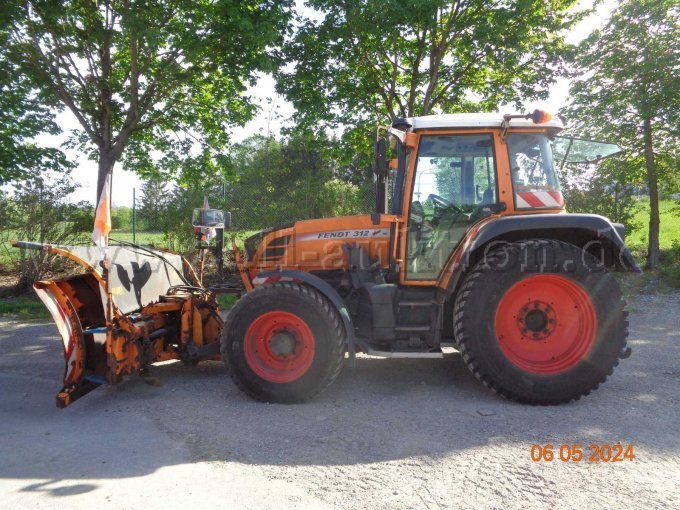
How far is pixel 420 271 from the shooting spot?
14.9 feet

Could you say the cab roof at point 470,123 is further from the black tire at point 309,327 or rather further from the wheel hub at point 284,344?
the wheel hub at point 284,344

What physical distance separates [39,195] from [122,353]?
7.96 meters

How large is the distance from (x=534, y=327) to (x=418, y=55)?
7.06 m

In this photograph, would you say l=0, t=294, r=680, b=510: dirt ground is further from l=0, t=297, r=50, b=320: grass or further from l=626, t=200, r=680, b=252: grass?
l=626, t=200, r=680, b=252: grass

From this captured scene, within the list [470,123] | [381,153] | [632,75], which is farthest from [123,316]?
[632,75]

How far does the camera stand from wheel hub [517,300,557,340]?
4242mm

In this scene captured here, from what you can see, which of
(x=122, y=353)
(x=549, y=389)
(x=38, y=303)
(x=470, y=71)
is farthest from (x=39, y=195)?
(x=549, y=389)

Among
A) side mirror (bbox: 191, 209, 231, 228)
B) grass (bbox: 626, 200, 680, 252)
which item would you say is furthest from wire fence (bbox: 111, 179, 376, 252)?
grass (bbox: 626, 200, 680, 252)

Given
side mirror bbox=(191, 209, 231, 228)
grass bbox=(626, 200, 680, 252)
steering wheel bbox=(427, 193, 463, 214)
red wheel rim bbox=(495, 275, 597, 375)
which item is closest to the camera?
red wheel rim bbox=(495, 275, 597, 375)

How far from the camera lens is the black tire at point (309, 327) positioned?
4.15 meters

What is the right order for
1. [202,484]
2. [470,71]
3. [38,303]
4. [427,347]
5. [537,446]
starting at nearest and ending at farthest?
[202,484] → [537,446] → [427,347] → [38,303] → [470,71]

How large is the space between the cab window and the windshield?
0.69ft

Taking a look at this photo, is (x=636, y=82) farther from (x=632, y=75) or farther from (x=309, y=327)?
(x=309, y=327)

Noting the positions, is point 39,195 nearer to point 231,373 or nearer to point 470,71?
point 231,373
